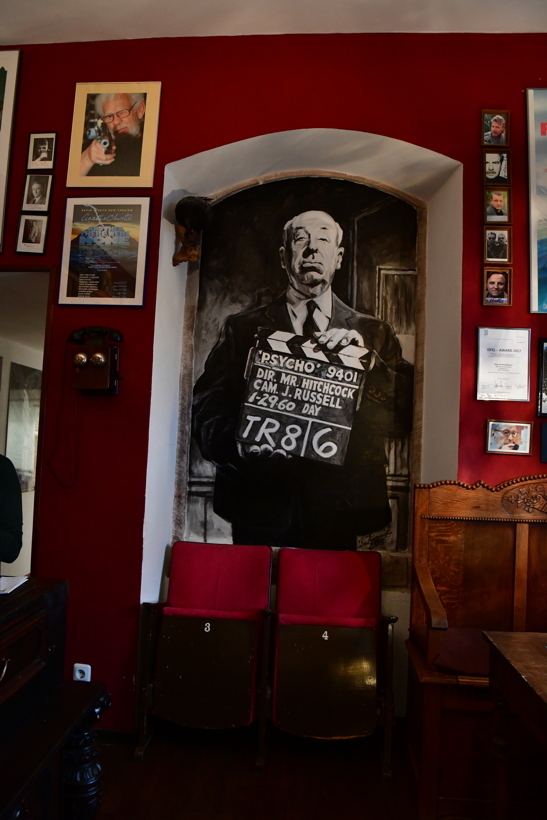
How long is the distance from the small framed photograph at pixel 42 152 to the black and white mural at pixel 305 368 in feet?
3.26

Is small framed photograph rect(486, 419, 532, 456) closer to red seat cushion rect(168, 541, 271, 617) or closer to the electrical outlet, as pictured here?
red seat cushion rect(168, 541, 271, 617)

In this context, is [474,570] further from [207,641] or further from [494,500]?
[207,641]

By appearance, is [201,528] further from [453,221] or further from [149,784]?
[453,221]

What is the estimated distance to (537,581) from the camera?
108 inches

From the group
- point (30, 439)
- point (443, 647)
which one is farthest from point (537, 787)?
point (30, 439)

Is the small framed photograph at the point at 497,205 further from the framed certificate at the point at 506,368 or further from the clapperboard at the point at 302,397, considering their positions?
the clapperboard at the point at 302,397

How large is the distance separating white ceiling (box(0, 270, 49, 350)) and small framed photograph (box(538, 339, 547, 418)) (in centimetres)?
274

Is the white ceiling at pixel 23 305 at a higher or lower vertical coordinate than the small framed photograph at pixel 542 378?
higher

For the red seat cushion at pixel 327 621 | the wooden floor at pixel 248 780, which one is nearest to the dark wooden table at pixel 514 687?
the wooden floor at pixel 248 780

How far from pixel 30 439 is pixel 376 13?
18.5ft

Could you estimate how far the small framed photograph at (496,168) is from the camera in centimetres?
299

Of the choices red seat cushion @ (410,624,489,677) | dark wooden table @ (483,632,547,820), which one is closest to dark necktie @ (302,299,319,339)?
red seat cushion @ (410,624,489,677)

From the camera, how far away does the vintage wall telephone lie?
2928 mm

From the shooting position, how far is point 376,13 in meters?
2.96
